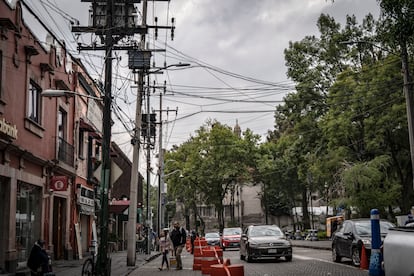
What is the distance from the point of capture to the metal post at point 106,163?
15367mm

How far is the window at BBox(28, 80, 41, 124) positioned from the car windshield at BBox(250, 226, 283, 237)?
9525 mm

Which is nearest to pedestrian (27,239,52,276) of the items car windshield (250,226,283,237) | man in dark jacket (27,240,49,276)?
man in dark jacket (27,240,49,276)

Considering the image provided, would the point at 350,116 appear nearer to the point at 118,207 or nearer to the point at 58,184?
the point at 118,207

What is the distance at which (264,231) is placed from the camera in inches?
883

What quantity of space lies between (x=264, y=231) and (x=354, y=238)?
16.9 feet

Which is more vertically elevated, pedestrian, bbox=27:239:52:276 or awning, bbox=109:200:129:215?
awning, bbox=109:200:129:215

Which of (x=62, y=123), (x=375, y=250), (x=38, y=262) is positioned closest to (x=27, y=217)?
(x=62, y=123)

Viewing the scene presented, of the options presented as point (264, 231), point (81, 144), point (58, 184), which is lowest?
point (264, 231)

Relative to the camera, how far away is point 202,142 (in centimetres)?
6109

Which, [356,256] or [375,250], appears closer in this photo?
[375,250]

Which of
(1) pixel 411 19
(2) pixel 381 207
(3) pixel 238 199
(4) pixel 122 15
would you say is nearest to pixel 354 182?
(2) pixel 381 207

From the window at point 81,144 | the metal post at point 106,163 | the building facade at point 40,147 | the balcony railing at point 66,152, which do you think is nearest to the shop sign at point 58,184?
the building facade at point 40,147

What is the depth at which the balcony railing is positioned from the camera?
2352 cm

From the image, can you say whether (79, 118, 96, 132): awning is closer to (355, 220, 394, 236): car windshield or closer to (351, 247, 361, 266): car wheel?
(355, 220, 394, 236): car windshield
